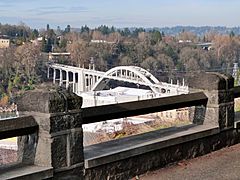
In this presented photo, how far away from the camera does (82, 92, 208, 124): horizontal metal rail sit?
17.3ft

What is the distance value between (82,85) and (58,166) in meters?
101

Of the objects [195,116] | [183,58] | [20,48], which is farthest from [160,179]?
[183,58]

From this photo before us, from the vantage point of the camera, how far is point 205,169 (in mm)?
5930

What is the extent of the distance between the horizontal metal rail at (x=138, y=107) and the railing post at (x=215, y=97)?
12 centimetres

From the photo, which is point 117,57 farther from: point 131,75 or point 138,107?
point 138,107

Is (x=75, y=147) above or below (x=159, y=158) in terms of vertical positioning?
above

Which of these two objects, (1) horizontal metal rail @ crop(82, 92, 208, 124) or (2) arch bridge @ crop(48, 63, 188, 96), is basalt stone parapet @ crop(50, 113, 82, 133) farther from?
(2) arch bridge @ crop(48, 63, 188, 96)

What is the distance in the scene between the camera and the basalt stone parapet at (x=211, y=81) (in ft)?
22.4

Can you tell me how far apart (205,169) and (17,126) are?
2.50 metres

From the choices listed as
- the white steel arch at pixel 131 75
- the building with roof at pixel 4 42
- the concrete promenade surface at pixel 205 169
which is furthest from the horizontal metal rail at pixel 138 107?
the building with roof at pixel 4 42

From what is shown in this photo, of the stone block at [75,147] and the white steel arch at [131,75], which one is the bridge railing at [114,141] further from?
the white steel arch at [131,75]

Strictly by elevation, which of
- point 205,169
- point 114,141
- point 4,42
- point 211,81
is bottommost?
point 4,42

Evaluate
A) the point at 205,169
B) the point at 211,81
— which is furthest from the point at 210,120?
the point at 205,169

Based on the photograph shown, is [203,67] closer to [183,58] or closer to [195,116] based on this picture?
[183,58]
